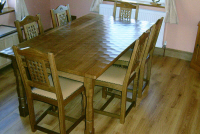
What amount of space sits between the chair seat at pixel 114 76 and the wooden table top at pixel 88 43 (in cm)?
25

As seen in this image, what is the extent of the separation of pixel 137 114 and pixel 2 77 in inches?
80.4

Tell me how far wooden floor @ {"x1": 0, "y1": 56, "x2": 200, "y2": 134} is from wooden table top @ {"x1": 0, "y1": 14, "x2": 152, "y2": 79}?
78 centimetres

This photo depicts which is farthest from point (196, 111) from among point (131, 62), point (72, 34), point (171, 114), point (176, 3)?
point (176, 3)

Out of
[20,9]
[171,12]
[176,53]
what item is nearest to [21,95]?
[20,9]

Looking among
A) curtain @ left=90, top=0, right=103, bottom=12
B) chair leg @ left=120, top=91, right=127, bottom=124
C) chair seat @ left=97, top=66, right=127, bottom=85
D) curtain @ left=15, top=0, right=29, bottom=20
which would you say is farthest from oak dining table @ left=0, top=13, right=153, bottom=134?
curtain @ left=15, top=0, right=29, bottom=20

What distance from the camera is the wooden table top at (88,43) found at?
2.19m

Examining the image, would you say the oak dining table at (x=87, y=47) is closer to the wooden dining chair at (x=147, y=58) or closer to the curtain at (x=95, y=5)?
the wooden dining chair at (x=147, y=58)

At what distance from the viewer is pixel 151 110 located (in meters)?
2.94

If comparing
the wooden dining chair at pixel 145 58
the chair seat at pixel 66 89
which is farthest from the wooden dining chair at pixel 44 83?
the wooden dining chair at pixel 145 58

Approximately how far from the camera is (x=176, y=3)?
4160 millimetres

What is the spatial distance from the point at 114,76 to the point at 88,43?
472mm

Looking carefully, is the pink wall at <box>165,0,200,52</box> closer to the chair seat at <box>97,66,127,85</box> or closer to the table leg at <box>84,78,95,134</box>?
the chair seat at <box>97,66,127,85</box>

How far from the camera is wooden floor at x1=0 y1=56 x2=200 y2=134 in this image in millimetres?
2609

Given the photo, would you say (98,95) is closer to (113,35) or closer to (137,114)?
(137,114)
